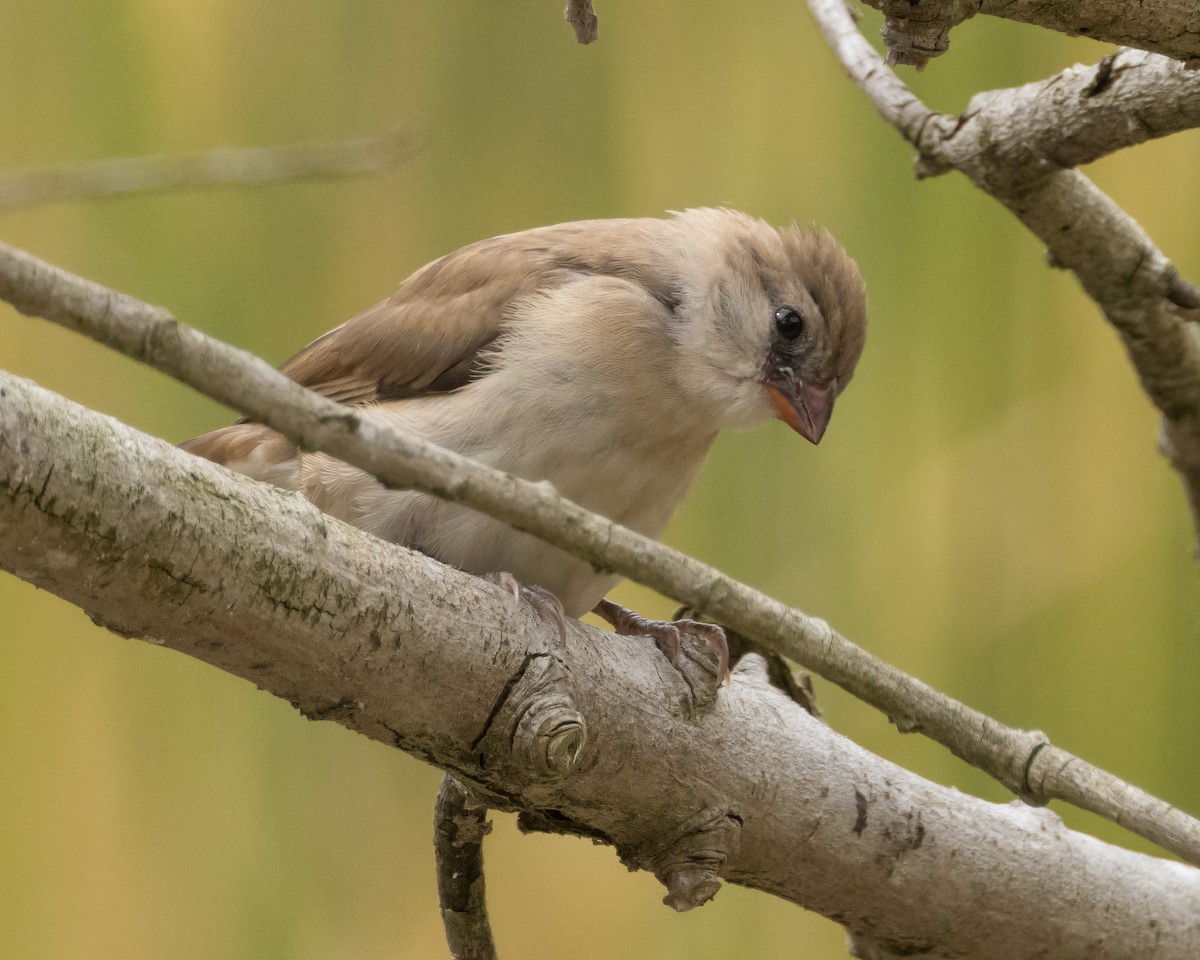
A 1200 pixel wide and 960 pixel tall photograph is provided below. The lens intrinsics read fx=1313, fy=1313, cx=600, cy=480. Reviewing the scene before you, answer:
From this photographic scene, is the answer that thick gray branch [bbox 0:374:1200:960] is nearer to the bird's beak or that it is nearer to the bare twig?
the bird's beak

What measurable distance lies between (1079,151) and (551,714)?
1006mm

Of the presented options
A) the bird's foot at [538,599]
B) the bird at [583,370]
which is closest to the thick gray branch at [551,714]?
the bird's foot at [538,599]

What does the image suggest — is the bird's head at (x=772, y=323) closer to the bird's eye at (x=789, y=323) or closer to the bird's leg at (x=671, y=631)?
the bird's eye at (x=789, y=323)

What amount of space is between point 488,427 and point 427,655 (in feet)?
1.86

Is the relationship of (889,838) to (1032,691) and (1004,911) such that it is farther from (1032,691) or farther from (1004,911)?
(1032,691)

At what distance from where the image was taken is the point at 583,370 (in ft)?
5.90

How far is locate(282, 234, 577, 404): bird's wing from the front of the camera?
190 cm

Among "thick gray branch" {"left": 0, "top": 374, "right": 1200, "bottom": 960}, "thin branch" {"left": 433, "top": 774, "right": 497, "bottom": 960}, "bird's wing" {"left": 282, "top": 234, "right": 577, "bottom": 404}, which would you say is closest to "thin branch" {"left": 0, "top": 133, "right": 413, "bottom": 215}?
"bird's wing" {"left": 282, "top": 234, "right": 577, "bottom": 404}

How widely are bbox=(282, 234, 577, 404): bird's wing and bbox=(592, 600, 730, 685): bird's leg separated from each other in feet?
1.35

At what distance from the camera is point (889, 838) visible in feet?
5.07

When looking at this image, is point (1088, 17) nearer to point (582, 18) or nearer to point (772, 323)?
point (582, 18)

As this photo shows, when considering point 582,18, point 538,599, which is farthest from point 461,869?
point 582,18

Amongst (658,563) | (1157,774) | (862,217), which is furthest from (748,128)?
(658,563)

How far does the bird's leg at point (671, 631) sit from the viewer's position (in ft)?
4.91
